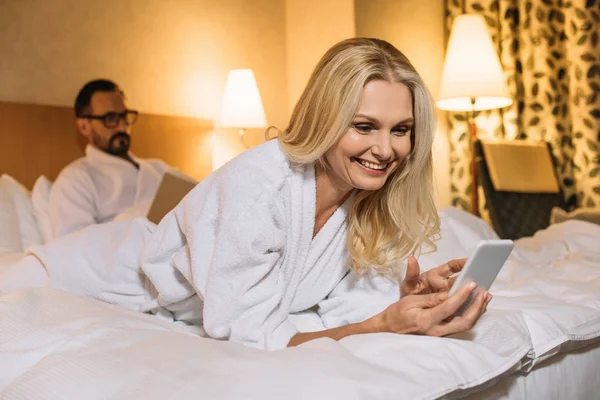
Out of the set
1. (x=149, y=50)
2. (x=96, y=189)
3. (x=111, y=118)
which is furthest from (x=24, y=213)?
(x=149, y=50)

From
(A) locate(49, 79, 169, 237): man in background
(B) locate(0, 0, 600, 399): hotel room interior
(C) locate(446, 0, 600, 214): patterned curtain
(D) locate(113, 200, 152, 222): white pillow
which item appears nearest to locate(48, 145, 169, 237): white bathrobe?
(A) locate(49, 79, 169, 237): man in background

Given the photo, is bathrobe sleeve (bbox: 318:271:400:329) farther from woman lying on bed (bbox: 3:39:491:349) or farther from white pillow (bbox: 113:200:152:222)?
white pillow (bbox: 113:200:152:222)

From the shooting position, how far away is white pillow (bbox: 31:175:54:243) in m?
2.60

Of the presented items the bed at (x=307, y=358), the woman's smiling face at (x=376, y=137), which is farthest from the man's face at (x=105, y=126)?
the woman's smiling face at (x=376, y=137)

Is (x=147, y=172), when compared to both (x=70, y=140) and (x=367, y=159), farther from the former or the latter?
(x=367, y=159)

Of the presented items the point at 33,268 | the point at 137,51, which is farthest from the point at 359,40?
the point at 137,51

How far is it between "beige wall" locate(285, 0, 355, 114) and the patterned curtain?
2.69 ft

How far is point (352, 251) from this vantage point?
149cm

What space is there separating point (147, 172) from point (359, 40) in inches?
73.8

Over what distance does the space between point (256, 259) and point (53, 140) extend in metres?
2.04

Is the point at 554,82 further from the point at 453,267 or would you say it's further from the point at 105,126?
the point at 453,267

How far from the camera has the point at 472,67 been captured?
3.46 meters

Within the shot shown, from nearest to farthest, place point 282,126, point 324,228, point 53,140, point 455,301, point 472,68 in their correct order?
point 455,301 → point 324,228 → point 53,140 → point 472,68 → point 282,126

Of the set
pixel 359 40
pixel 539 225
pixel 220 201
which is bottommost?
pixel 539 225
